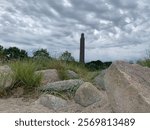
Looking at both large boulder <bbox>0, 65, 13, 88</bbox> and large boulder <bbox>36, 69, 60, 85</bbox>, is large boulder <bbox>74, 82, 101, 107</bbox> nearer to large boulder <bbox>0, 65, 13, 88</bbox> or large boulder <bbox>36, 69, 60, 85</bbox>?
large boulder <bbox>0, 65, 13, 88</bbox>

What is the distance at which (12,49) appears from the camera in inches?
692

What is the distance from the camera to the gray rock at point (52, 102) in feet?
19.5

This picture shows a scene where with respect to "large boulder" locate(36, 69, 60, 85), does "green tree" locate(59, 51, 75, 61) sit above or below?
above

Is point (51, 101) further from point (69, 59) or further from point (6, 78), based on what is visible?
point (69, 59)

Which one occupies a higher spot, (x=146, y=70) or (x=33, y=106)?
(x=146, y=70)

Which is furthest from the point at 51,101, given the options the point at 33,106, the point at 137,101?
the point at 137,101

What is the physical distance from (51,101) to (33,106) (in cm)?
32

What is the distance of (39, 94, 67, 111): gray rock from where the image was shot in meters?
5.95

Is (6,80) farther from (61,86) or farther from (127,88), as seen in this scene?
(127,88)

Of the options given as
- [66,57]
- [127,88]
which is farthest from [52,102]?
[66,57]

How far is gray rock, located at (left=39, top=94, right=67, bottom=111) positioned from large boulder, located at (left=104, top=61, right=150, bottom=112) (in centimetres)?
157

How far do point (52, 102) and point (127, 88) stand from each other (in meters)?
2.08

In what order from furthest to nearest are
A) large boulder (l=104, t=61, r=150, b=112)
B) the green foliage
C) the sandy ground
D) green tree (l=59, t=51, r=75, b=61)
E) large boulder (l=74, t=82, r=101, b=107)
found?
1. green tree (l=59, t=51, r=75, b=61)
2. the green foliage
3. large boulder (l=74, t=82, r=101, b=107)
4. the sandy ground
5. large boulder (l=104, t=61, r=150, b=112)

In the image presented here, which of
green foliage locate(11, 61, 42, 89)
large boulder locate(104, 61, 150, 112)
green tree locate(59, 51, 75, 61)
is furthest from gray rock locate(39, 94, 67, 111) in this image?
green tree locate(59, 51, 75, 61)
